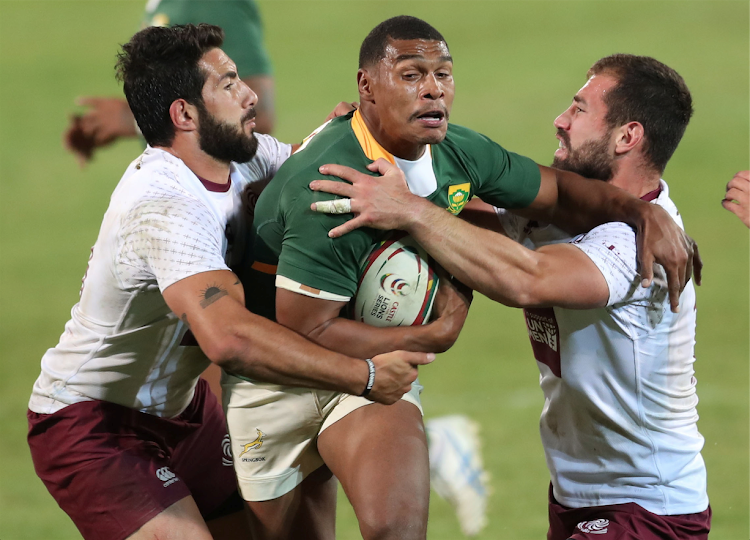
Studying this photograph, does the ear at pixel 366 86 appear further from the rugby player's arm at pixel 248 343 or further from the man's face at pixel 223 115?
the rugby player's arm at pixel 248 343

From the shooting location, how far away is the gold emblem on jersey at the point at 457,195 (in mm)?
4198

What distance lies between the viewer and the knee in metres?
3.86

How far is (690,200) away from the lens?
48.5 ft

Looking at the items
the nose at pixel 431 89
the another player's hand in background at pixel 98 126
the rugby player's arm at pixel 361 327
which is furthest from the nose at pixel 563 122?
the another player's hand in background at pixel 98 126

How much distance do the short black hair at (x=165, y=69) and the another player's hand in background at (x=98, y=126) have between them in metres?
2.63

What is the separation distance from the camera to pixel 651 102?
455cm

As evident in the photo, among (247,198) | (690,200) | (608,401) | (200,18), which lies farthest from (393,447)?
(690,200)

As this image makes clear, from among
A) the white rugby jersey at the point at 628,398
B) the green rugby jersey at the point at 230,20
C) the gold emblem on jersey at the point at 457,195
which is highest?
the green rugby jersey at the point at 230,20

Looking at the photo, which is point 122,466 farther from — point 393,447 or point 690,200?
point 690,200

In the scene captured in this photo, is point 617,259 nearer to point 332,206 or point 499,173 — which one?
point 499,173

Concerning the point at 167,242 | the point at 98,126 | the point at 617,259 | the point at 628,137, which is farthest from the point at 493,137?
the point at 167,242

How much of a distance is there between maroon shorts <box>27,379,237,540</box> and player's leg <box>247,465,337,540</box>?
0.37 m

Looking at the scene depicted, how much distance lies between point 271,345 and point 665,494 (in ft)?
6.25

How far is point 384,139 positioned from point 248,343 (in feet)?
3.31
